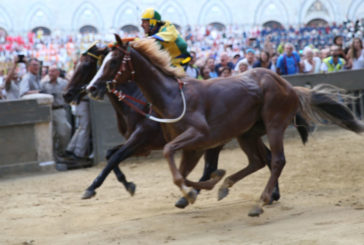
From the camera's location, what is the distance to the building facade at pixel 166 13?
32469 mm

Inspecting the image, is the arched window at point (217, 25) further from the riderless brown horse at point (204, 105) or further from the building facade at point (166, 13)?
the riderless brown horse at point (204, 105)

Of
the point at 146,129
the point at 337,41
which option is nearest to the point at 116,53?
the point at 146,129

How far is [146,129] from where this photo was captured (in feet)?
23.4

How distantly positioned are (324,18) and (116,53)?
28652 mm

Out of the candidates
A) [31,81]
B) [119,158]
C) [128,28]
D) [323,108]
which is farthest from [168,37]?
[128,28]

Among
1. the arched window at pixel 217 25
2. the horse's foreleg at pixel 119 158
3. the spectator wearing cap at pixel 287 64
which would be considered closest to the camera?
the horse's foreleg at pixel 119 158

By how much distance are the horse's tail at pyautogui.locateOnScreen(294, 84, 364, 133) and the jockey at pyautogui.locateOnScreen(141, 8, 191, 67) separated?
1548mm

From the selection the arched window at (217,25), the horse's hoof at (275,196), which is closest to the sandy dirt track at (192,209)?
the horse's hoof at (275,196)

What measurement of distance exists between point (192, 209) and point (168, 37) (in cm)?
213

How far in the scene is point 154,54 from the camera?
6.02m

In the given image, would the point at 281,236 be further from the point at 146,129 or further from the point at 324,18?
the point at 324,18

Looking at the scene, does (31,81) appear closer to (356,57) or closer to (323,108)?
(323,108)

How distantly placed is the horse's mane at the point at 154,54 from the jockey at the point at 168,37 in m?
0.67

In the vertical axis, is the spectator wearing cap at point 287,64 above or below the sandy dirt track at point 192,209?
above
